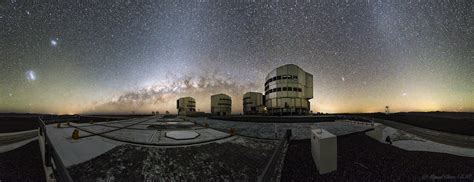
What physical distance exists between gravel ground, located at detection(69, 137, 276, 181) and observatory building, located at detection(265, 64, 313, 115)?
3541cm

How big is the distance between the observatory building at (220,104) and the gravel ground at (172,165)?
2599 inches

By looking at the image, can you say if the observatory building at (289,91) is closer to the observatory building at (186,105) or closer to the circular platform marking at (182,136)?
the circular platform marking at (182,136)

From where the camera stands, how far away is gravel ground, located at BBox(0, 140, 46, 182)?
8.28 m

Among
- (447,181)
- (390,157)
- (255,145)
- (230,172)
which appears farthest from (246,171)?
(390,157)

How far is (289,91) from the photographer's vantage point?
41.9 meters

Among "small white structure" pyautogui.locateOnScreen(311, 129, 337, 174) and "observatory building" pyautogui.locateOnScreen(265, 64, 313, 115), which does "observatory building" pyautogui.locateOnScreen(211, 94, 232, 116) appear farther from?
"small white structure" pyautogui.locateOnScreen(311, 129, 337, 174)

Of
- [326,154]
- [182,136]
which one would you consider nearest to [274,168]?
[326,154]

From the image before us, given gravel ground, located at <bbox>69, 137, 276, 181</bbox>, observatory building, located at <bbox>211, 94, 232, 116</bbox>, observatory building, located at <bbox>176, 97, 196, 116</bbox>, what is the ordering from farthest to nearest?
observatory building, located at <bbox>176, 97, 196, 116</bbox> < observatory building, located at <bbox>211, 94, 232, 116</bbox> < gravel ground, located at <bbox>69, 137, 276, 181</bbox>

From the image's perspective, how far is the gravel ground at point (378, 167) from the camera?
19.7 ft

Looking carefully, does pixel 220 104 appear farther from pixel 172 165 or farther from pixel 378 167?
pixel 378 167

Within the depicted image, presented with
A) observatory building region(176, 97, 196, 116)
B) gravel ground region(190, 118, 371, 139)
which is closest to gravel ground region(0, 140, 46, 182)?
gravel ground region(190, 118, 371, 139)

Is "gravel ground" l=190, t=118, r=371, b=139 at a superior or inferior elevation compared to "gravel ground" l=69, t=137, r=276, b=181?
inferior

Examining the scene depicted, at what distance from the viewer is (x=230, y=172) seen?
19.9 ft

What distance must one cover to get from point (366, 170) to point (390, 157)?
11.3 feet
